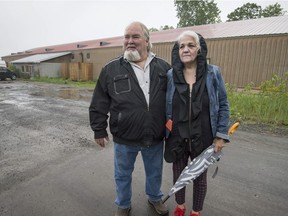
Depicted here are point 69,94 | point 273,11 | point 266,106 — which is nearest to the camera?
point 266,106

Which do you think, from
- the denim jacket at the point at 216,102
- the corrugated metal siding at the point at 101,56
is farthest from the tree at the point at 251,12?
the denim jacket at the point at 216,102

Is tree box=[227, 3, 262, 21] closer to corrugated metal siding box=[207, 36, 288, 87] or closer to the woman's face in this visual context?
corrugated metal siding box=[207, 36, 288, 87]

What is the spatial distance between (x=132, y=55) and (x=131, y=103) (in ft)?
1.62

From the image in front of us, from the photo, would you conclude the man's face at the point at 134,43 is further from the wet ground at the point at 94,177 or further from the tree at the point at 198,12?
the tree at the point at 198,12

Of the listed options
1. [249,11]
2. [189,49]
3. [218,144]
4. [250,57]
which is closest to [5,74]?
[250,57]

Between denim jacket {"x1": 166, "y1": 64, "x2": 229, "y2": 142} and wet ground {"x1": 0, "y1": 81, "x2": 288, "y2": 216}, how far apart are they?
1.06 meters

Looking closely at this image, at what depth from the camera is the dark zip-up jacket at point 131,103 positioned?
87.4 inches

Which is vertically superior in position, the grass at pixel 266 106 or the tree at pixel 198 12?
the tree at pixel 198 12

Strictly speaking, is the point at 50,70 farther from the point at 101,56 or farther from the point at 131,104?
the point at 131,104

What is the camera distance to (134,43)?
2252 millimetres

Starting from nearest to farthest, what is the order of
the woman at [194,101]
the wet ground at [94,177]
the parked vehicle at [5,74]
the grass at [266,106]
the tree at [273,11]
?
the woman at [194,101] → the wet ground at [94,177] → the grass at [266,106] → the parked vehicle at [5,74] → the tree at [273,11]

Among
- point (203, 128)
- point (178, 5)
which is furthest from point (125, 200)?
point (178, 5)

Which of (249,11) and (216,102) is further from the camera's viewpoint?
(249,11)

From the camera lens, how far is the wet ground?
259 centimetres
